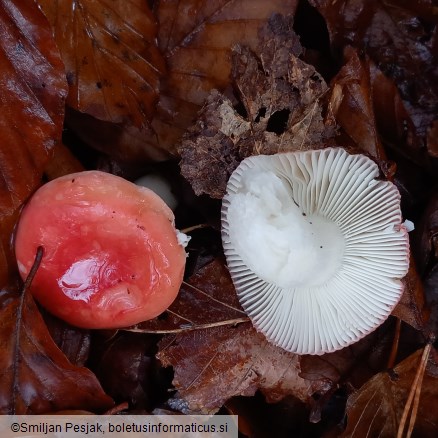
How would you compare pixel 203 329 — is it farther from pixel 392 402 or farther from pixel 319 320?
pixel 392 402

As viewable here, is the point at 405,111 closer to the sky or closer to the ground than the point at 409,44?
closer to the ground

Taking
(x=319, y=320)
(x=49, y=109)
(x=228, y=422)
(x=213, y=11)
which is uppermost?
(x=213, y=11)

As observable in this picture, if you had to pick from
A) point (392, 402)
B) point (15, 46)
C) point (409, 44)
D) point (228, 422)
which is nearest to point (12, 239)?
point (15, 46)

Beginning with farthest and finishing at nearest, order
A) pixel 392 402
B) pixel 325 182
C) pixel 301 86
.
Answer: pixel 392 402, pixel 301 86, pixel 325 182

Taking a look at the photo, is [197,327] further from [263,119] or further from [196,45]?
[196,45]

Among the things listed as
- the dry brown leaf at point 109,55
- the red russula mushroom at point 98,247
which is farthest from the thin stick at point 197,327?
the dry brown leaf at point 109,55

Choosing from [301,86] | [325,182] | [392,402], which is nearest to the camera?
[325,182]

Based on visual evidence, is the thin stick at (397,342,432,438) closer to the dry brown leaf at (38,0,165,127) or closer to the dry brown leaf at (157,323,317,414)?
the dry brown leaf at (157,323,317,414)

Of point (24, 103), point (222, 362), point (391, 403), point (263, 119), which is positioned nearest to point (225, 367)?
point (222, 362)
